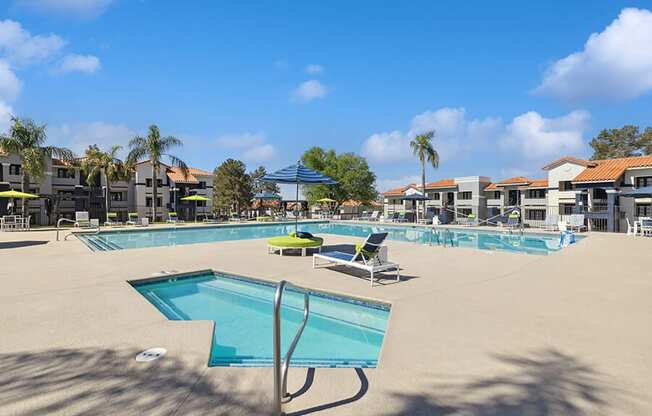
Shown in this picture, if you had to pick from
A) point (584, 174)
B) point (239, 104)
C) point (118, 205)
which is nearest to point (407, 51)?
point (239, 104)

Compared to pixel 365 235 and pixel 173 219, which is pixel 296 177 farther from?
pixel 173 219

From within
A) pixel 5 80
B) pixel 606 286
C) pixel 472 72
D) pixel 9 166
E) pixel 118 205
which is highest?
pixel 472 72

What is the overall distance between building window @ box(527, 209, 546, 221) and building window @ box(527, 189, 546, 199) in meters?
1.46

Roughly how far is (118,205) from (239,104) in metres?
22.8

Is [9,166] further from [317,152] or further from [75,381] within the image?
[75,381]

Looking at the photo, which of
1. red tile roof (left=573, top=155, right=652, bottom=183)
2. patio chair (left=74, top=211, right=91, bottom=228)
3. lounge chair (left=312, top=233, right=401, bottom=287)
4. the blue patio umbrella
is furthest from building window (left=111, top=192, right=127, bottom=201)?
red tile roof (left=573, top=155, right=652, bottom=183)

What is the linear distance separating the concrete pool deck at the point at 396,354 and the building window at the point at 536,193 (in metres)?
32.5

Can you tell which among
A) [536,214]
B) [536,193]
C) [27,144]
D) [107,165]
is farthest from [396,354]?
[536,193]

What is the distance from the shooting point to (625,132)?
4700cm

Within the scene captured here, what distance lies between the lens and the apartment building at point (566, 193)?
23.9 meters

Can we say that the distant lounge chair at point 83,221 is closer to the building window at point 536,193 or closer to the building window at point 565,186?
the building window at point 565,186

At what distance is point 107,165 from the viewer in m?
30.0

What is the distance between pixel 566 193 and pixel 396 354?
33182 millimetres

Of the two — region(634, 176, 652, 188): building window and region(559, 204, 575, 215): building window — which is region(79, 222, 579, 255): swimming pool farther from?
region(559, 204, 575, 215): building window
